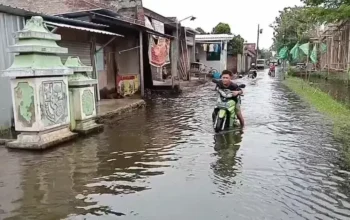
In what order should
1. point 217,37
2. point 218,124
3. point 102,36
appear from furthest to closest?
point 217,37, point 102,36, point 218,124

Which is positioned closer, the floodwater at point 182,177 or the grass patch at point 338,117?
the floodwater at point 182,177

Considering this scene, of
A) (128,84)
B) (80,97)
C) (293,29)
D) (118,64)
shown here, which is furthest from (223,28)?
(80,97)

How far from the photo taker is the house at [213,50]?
3491 cm

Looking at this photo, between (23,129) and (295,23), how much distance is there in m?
36.0

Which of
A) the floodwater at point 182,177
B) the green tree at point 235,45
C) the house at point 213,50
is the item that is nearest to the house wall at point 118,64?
the floodwater at point 182,177

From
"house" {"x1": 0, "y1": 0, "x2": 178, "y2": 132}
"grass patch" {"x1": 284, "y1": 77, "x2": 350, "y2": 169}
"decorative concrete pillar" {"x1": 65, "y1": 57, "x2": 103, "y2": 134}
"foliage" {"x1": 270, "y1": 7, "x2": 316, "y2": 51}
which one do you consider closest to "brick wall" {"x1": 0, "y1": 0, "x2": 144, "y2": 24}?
"house" {"x1": 0, "y1": 0, "x2": 178, "y2": 132}

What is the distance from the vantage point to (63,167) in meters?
6.07

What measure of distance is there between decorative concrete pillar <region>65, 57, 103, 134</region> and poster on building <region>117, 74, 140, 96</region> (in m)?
6.83

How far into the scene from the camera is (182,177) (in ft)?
17.8

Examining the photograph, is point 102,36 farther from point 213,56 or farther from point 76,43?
point 213,56

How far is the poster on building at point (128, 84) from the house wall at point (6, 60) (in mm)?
6982

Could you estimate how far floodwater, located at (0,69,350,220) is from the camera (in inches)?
167

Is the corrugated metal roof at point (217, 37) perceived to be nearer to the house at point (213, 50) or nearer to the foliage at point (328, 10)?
the house at point (213, 50)

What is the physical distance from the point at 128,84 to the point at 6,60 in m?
7.91
